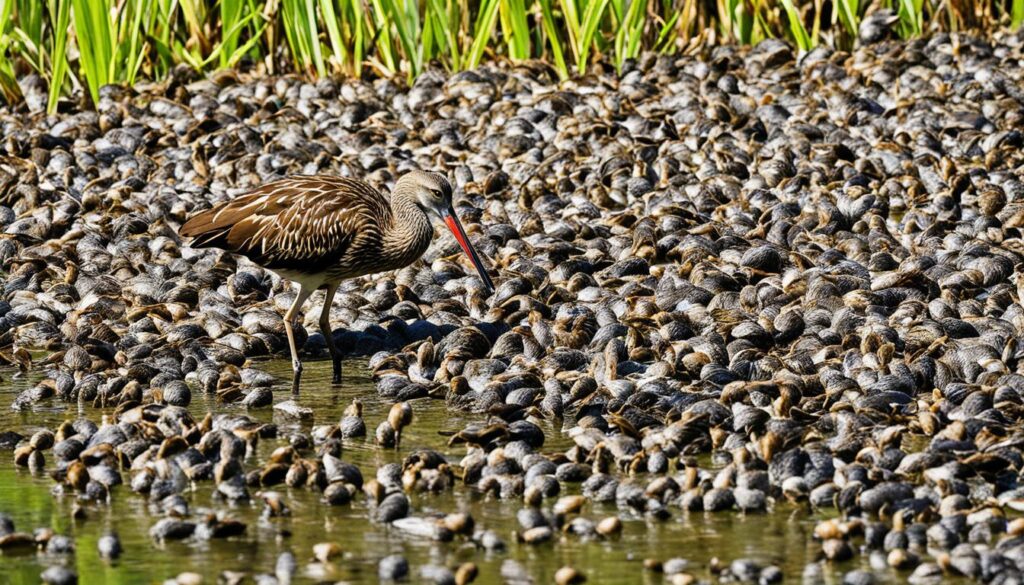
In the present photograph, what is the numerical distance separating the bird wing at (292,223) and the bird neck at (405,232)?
12cm

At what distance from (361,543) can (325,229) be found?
3.19 meters

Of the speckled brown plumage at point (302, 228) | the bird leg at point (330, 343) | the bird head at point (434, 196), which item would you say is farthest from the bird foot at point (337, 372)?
the bird head at point (434, 196)

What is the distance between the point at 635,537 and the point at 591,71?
33.7 ft

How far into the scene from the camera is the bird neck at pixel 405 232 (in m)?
10.0

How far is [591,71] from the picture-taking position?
660 inches

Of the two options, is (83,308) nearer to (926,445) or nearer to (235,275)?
(235,275)

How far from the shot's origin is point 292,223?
982cm

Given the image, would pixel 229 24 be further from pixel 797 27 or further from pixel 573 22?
pixel 797 27

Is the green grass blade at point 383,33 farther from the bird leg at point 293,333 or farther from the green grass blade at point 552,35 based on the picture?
the bird leg at point 293,333

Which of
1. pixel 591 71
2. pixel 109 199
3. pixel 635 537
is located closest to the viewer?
pixel 635 537

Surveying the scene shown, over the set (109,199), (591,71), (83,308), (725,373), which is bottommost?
(725,373)

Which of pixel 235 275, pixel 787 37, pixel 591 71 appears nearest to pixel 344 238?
pixel 235 275

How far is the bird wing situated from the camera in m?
9.77

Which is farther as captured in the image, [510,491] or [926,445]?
[926,445]
